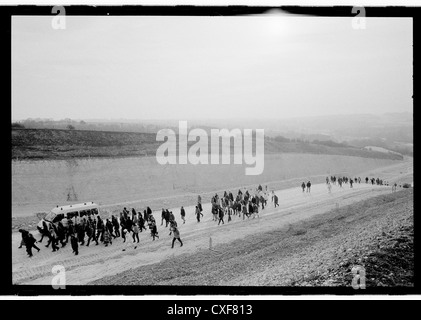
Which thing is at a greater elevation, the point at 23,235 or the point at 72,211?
the point at 72,211

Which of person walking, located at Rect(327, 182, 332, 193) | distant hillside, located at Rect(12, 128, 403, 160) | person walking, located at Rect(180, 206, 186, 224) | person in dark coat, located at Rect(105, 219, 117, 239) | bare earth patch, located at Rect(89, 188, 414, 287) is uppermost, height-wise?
distant hillside, located at Rect(12, 128, 403, 160)

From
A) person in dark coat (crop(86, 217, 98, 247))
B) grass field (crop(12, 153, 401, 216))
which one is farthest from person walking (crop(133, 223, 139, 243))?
person in dark coat (crop(86, 217, 98, 247))

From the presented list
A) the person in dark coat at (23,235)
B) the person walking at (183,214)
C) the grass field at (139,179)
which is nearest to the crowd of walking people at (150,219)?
the person walking at (183,214)

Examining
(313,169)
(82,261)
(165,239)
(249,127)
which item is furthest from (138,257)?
(313,169)

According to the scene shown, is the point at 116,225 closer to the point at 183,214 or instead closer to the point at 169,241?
the point at 169,241

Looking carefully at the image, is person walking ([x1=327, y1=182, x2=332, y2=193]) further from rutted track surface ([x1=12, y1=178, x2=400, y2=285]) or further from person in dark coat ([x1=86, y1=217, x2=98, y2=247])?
person in dark coat ([x1=86, y1=217, x2=98, y2=247])

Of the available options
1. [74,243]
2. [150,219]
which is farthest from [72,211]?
[150,219]

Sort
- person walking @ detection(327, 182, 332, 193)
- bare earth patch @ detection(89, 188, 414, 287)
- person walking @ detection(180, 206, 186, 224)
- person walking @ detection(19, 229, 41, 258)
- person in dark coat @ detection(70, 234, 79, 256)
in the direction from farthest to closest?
person walking @ detection(327, 182, 332, 193) → person walking @ detection(180, 206, 186, 224) → person in dark coat @ detection(70, 234, 79, 256) → person walking @ detection(19, 229, 41, 258) → bare earth patch @ detection(89, 188, 414, 287)
